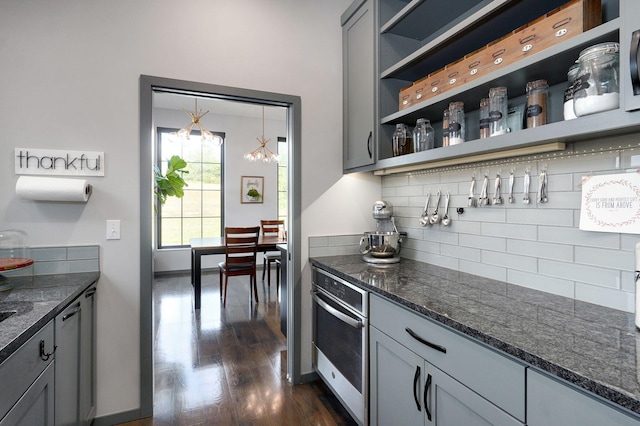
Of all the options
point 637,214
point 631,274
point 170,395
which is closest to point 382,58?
point 637,214

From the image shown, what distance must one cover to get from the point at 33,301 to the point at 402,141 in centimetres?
204

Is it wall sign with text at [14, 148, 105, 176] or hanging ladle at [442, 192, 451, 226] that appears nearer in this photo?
wall sign with text at [14, 148, 105, 176]

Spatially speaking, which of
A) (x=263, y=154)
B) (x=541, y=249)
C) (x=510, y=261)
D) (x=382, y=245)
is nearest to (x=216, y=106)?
(x=263, y=154)

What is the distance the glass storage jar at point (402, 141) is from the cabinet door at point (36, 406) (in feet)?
6.61

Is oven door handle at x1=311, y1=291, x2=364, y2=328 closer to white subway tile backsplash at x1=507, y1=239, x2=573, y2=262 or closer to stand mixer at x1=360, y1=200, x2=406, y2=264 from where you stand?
stand mixer at x1=360, y1=200, x2=406, y2=264

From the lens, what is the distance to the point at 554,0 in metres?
1.36

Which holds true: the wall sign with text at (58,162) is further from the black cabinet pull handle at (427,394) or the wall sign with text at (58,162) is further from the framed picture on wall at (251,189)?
the framed picture on wall at (251,189)

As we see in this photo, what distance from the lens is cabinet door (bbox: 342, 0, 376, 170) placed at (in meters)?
2.17

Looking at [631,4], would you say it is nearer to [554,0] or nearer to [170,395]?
[554,0]

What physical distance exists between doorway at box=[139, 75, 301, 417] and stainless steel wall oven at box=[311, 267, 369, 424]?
0.52 feet

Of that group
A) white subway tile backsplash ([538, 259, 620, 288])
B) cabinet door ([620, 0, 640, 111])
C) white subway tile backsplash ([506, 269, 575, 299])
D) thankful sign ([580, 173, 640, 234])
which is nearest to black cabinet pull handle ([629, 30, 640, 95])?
cabinet door ([620, 0, 640, 111])

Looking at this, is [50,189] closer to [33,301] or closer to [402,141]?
[33,301]

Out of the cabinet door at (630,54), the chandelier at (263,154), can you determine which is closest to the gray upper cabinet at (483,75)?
the cabinet door at (630,54)

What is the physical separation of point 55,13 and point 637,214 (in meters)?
2.91
